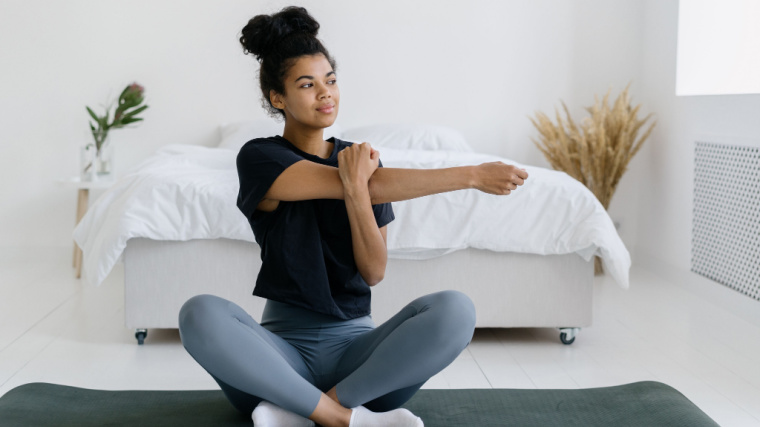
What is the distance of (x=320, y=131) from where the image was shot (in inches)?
68.3

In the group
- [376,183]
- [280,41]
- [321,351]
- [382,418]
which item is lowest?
[382,418]

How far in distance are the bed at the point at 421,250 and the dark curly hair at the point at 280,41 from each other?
101 cm

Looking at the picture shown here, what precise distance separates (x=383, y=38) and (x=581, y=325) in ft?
7.55

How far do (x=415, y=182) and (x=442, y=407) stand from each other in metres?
0.66

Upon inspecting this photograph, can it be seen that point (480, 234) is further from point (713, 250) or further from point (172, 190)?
point (713, 250)

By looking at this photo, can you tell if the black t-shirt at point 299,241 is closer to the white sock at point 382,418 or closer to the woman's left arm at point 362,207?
the woman's left arm at point 362,207

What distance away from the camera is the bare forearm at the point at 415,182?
1571mm

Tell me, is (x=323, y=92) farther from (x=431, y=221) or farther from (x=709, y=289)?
(x=709, y=289)

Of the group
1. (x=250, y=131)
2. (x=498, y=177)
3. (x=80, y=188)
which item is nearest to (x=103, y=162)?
(x=80, y=188)

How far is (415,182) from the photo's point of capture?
63.4 inches

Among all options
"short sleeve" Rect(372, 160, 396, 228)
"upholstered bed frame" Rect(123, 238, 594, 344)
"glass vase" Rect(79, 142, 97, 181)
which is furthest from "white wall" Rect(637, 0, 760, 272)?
"glass vase" Rect(79, 142, 97, 181)

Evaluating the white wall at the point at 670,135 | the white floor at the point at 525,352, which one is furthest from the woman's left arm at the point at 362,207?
the white wall at the point at 670,135

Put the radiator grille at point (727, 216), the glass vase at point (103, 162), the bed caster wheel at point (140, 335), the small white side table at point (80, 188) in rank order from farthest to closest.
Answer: the glass vase at point (103, 162), the small white side table at point (80, 188), the radiator grille at point (727, 216), the bed caster wheel at point (140, 335)

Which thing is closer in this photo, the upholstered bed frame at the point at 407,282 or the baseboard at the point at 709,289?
the upholstered bed frame at the point at 407,282
